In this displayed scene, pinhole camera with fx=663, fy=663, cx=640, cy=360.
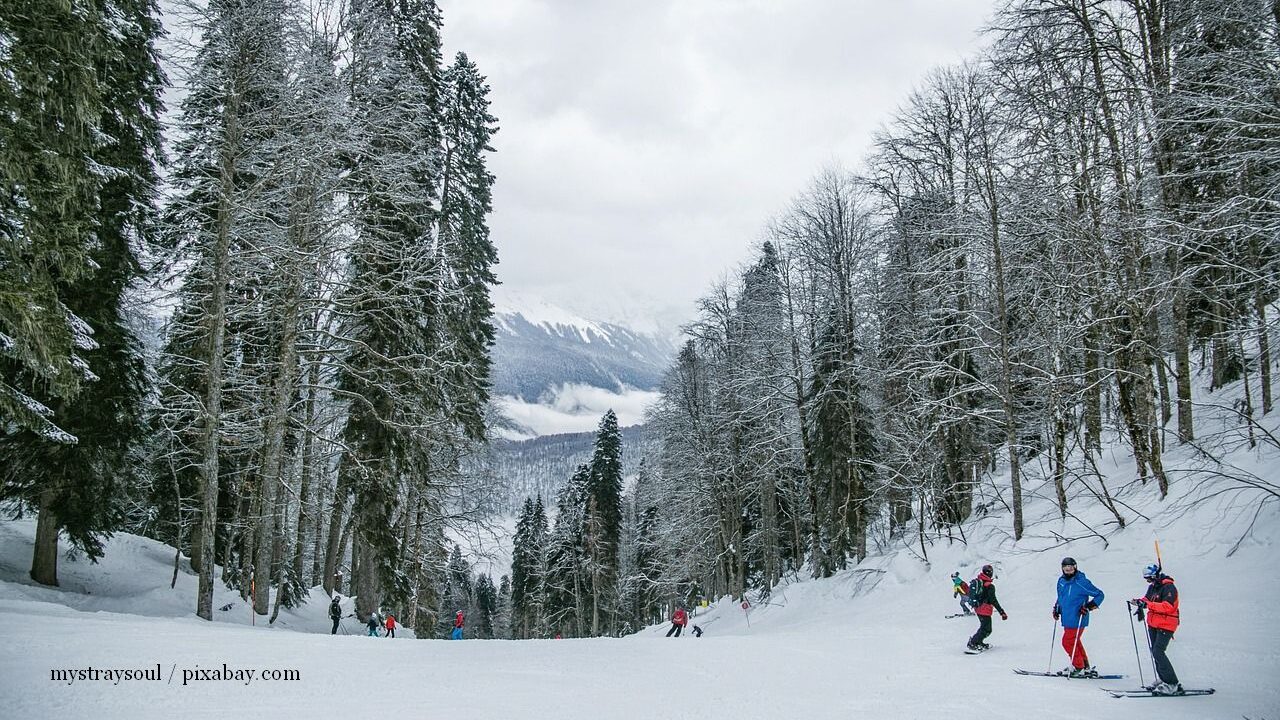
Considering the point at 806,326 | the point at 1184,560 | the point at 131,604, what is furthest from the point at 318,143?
the point at 1184,560

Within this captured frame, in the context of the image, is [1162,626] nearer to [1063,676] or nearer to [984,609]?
[1063,676]

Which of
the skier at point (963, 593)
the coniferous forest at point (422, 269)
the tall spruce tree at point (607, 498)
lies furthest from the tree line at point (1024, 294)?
the tall spruce tree at point (607, 498)

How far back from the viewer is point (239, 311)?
1345 cm

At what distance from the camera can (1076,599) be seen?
9422 mm

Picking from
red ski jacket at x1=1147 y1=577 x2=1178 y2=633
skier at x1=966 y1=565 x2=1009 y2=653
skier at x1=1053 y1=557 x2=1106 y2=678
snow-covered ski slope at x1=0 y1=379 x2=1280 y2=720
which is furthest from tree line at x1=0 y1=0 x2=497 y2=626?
red ski jacket at x1=1147 y1=577 x2=1178 y2=633

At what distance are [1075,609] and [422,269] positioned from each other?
14.3 meters

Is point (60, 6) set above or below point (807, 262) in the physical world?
below

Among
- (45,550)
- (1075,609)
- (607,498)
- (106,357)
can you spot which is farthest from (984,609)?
(607,498)

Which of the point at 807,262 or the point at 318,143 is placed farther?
the point at 807,262

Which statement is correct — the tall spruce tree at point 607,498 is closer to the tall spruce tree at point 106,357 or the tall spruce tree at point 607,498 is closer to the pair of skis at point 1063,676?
the tall spruce tree at point 106,357

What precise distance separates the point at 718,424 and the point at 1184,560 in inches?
711

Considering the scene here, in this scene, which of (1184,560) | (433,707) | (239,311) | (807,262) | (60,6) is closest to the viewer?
(433,707)

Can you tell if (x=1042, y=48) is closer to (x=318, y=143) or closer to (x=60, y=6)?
(x=318, y=143)

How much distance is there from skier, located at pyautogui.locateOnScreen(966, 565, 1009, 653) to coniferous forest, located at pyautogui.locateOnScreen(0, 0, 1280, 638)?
12.4 feet
